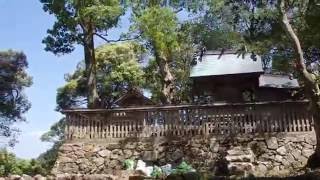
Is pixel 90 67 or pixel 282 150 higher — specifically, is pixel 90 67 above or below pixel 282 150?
above

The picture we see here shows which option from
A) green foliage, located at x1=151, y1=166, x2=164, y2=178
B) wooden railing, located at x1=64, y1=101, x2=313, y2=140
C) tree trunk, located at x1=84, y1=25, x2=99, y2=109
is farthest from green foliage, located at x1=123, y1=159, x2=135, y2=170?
tree trunk, located at x1=84, y1=25, x2=99, y2=109

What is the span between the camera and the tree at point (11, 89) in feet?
96.3

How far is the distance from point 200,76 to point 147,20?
3378mm

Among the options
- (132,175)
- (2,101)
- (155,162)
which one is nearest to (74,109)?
(155,162)

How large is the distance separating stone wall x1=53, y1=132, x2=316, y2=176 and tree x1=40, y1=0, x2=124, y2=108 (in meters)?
3.42

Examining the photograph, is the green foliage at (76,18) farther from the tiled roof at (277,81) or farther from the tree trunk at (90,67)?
the tiled roof at (277,81)

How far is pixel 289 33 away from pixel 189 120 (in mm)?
4930

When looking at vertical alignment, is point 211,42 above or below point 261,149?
above

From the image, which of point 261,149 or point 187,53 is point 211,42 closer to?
point 187,53

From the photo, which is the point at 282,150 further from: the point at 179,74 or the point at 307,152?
the point at 179,74

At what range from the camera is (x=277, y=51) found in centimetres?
2058

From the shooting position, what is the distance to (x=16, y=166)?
2256 centimetres

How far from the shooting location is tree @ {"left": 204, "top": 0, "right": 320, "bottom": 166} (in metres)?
12.8

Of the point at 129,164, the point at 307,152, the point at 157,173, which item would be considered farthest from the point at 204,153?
the point at 307,152
